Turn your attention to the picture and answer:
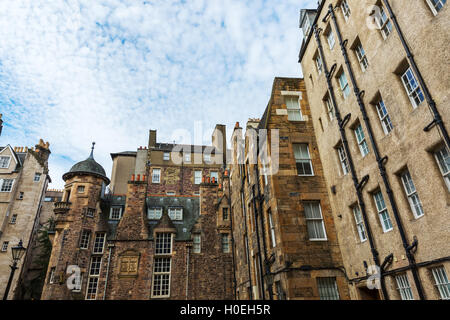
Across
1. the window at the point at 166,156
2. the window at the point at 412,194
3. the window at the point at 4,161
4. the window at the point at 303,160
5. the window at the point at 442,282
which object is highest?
the window at the point at 166,156

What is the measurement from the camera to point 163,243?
23938 mm

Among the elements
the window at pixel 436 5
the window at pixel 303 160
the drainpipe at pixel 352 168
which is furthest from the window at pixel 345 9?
the window at pixel 303 160

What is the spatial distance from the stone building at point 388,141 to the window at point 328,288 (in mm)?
796

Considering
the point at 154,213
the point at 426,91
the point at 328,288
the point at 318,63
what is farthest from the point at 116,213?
the point at 426,91

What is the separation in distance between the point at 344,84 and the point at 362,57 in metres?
1.63

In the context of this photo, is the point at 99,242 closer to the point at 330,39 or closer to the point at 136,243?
the point at 136,243

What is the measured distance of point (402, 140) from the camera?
8.98m

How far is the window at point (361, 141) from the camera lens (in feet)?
37.0

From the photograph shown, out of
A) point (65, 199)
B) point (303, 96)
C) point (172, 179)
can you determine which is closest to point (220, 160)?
point (172, 179)

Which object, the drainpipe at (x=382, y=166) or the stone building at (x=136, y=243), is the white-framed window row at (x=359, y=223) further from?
the stone building at (x=136, y=243)

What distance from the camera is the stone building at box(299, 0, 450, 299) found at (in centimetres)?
767

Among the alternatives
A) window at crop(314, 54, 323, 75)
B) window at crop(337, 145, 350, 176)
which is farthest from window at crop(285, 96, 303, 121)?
window at crop(337, 145, 350, 176)

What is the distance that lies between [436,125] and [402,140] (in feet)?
4.71
